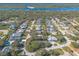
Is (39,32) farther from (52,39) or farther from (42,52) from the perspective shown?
(42,52)

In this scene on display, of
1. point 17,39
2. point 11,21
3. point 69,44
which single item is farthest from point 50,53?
point 11,21

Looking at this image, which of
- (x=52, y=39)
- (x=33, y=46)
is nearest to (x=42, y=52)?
(x=33, y=46)

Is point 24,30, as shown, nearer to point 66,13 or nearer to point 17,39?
point 17,39

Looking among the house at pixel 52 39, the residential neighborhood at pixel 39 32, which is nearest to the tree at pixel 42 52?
the residential neighborhood at pixel 39 32

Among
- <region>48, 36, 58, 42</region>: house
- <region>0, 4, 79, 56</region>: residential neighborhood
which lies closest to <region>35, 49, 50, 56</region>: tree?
<region>0, 4, 79, 56</region>: residential neighborhood

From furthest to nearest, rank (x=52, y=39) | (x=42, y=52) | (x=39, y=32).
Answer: (x=39, y=32)
(x=52, y=39)
(x=42, y=52)

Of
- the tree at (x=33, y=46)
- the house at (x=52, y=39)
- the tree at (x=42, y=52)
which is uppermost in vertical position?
the house at (x=52, y=39)

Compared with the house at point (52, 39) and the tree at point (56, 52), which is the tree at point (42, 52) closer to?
the tree at point (56, 52)

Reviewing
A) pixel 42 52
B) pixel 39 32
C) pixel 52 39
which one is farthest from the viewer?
pixel 39 32

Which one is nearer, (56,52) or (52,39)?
(56,52)

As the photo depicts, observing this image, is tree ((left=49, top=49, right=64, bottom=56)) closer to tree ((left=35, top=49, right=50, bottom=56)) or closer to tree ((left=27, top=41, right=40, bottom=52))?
tree ((left=35, top=49, right=50, bottom=56))

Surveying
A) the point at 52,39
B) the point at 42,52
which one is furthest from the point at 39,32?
the point at 42,52
